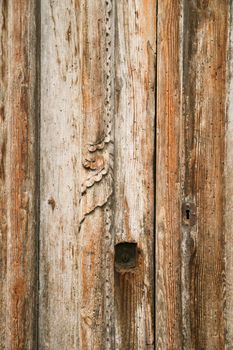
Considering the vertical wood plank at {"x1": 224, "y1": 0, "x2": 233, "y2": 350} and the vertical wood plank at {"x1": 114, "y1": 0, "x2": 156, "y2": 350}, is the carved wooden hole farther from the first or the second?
the vertical wood plank at {"x1": 224, "y1": 0, "x2": 233, "y2": 350}

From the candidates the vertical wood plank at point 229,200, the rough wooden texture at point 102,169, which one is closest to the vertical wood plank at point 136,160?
the rough wooden texture at point 102,169

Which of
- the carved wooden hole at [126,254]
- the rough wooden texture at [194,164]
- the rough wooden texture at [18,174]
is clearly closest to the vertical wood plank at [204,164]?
the rough wooden texture at [194,164]

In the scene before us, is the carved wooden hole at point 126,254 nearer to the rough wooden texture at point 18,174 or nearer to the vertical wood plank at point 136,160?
the vertical wood plank at point 136,160

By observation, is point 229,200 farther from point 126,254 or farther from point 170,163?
point 126,254

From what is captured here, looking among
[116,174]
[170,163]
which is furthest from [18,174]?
[170,163]

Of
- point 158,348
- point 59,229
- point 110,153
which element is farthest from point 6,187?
point 158,348

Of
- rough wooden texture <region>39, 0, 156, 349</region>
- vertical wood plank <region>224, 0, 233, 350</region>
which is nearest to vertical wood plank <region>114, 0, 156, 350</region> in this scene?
rough wooden texture <region>39, 0, 156, 349</region>
